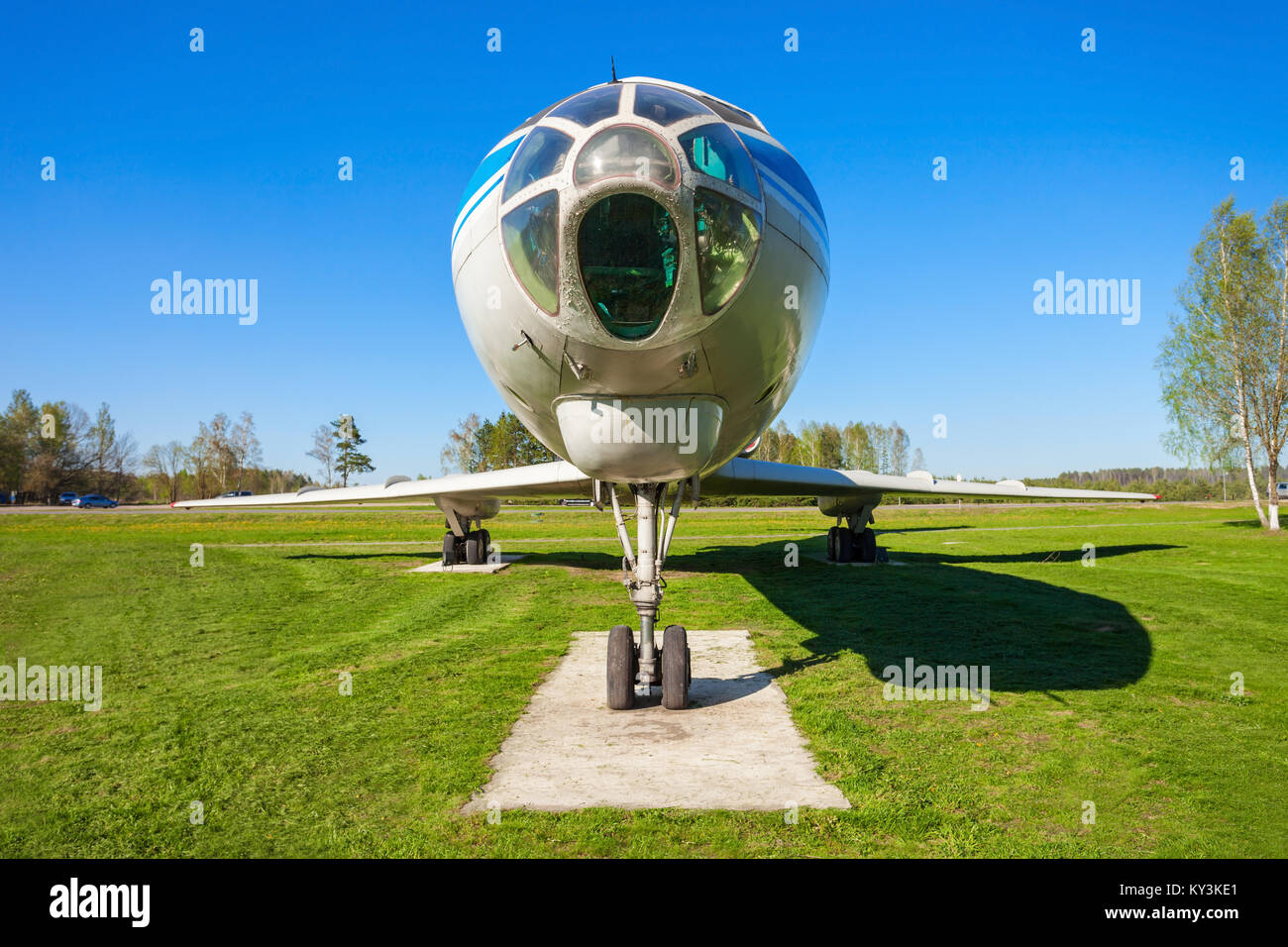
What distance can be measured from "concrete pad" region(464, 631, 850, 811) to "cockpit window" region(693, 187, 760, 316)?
2.73 m

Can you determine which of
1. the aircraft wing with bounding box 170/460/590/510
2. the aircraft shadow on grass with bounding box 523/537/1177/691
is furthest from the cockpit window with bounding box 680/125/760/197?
the aircraft wing with bounding box 170/460/590/510

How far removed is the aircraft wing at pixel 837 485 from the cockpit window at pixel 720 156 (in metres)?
7.79

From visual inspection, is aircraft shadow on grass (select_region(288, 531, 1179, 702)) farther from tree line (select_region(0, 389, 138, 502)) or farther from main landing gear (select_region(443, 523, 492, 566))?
tree line (select_region(0, 389, 138, 502))

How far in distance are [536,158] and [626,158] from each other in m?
0.53

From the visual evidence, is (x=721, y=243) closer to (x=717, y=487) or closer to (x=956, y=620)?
(x=956, y=620)

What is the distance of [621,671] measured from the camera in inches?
226

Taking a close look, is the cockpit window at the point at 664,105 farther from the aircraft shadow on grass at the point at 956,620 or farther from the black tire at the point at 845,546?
the black tire at the point at 845,546

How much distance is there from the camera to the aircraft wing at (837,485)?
12266 millimetres

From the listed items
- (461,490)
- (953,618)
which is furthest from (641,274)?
(461,490)

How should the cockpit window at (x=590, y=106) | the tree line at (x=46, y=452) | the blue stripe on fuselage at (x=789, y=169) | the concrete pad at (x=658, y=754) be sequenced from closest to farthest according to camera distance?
the cockpit window at (x=590, y=106) → the blue stripe on fuselage at (x=789, y=169) → the concrete pad at (x=658, y=754) → the tree line at (x=46, y=452)

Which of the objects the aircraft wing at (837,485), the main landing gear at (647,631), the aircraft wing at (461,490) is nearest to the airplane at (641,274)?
the main landing gear at (647,631)
